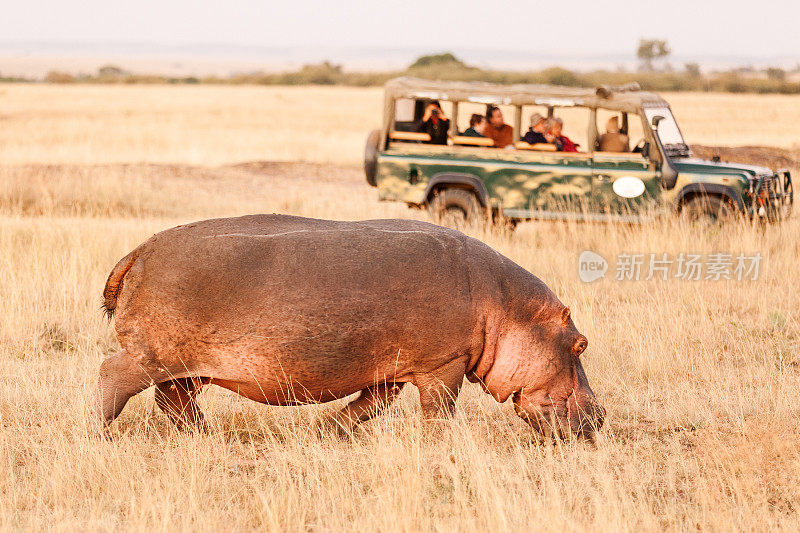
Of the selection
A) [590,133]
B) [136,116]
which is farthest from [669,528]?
[136,116]

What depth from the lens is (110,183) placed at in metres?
15.5

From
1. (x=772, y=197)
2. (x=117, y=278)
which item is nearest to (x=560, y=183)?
(x=772, y=197)

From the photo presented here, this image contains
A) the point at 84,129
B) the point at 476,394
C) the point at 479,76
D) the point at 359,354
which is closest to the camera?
the point at 359,354

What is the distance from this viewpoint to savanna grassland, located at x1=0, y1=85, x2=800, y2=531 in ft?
14.4

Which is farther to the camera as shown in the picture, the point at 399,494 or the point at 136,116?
the point at 136,116

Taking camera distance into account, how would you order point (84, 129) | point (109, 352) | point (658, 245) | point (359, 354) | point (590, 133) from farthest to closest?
1. point (84, 129)
2. point (590, 133)
3. point (658, 245)
4. point (109, 352)
5. point (359, 354)

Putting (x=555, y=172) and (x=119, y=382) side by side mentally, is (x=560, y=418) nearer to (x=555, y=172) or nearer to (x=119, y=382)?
(x=119, y=382)

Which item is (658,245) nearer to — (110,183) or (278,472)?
(278,472)

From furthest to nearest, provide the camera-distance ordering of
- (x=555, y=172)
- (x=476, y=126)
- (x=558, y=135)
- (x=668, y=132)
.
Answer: (x=476, y=126) < (x=558, y=135) < (x=668, y=132) < (x=555, y=172)

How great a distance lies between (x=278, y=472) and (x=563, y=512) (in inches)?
54.9

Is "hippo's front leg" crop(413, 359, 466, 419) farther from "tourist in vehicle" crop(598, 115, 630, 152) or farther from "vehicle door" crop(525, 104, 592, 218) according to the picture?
"tourist in vehicle" crop(598, 115, 630, 152)

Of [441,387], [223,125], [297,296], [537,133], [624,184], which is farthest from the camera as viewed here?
[223,125]

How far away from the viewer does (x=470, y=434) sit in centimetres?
493

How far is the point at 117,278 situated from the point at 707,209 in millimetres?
8649
